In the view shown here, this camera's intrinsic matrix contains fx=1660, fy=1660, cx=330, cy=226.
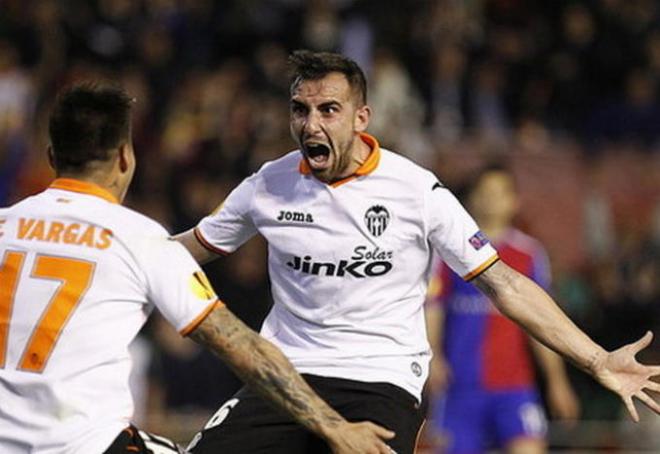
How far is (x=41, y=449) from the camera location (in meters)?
5.50

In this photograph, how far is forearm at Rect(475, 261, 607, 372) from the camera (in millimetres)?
6934

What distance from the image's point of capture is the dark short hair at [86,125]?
570cm

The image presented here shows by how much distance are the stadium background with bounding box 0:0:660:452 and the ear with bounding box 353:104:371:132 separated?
6.22 m

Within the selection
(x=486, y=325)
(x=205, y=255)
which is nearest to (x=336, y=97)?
(x=205, y=255)

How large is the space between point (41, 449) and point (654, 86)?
11.8 meters

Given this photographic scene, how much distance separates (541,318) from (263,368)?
1.63m

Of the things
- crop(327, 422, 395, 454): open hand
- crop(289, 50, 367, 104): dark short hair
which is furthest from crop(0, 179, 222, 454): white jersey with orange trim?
crop(289, 50, 367, 104): dark short hair

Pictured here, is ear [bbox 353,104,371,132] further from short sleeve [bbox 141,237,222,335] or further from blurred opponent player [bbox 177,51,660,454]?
short sleeve [bbox 141,237,222,335]

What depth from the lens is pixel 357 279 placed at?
702 centimetres

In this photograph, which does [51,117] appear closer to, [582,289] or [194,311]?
[194,311]

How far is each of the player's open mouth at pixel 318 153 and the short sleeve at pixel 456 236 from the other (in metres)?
0.46

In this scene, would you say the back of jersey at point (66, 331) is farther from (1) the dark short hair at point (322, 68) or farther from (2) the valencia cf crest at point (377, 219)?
(1) the dark short hair at point (322, 68)

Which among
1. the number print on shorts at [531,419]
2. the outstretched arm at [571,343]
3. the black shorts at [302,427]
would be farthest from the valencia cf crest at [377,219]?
the number print on shorts at [531,419]

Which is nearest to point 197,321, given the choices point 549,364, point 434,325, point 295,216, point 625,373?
point 295,216
